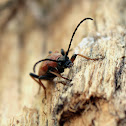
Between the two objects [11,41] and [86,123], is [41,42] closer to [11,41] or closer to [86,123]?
[11,41]

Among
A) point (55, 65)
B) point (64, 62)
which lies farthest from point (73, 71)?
point (55, 65)

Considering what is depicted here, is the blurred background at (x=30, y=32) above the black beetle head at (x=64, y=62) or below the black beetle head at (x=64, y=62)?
above

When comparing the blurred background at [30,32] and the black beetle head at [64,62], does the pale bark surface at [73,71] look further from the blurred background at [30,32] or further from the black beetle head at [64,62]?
the black beetle head at [64,62]

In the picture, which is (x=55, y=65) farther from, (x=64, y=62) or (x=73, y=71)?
(x=73, y=71)

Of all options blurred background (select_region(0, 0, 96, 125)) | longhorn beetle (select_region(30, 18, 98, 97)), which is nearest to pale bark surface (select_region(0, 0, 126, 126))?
blurred background (select_region(0, 0, 96, 125))

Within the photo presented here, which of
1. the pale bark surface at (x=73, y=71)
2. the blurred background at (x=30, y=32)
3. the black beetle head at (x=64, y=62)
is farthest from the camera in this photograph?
the blurred background at (x=30, y=32)

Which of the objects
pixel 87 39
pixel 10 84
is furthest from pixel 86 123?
pixel 10 84

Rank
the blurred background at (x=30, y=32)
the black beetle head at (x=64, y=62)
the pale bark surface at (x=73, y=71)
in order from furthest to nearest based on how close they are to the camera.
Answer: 1. the blurred background at (x=30, y=32)
2. the black beetle head at (x=64, y=62)
3. the pale bark surface at (x=73, y=71)

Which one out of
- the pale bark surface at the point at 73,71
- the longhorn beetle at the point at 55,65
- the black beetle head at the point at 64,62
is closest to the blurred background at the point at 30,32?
the pale bark surface at the point at 73,71
